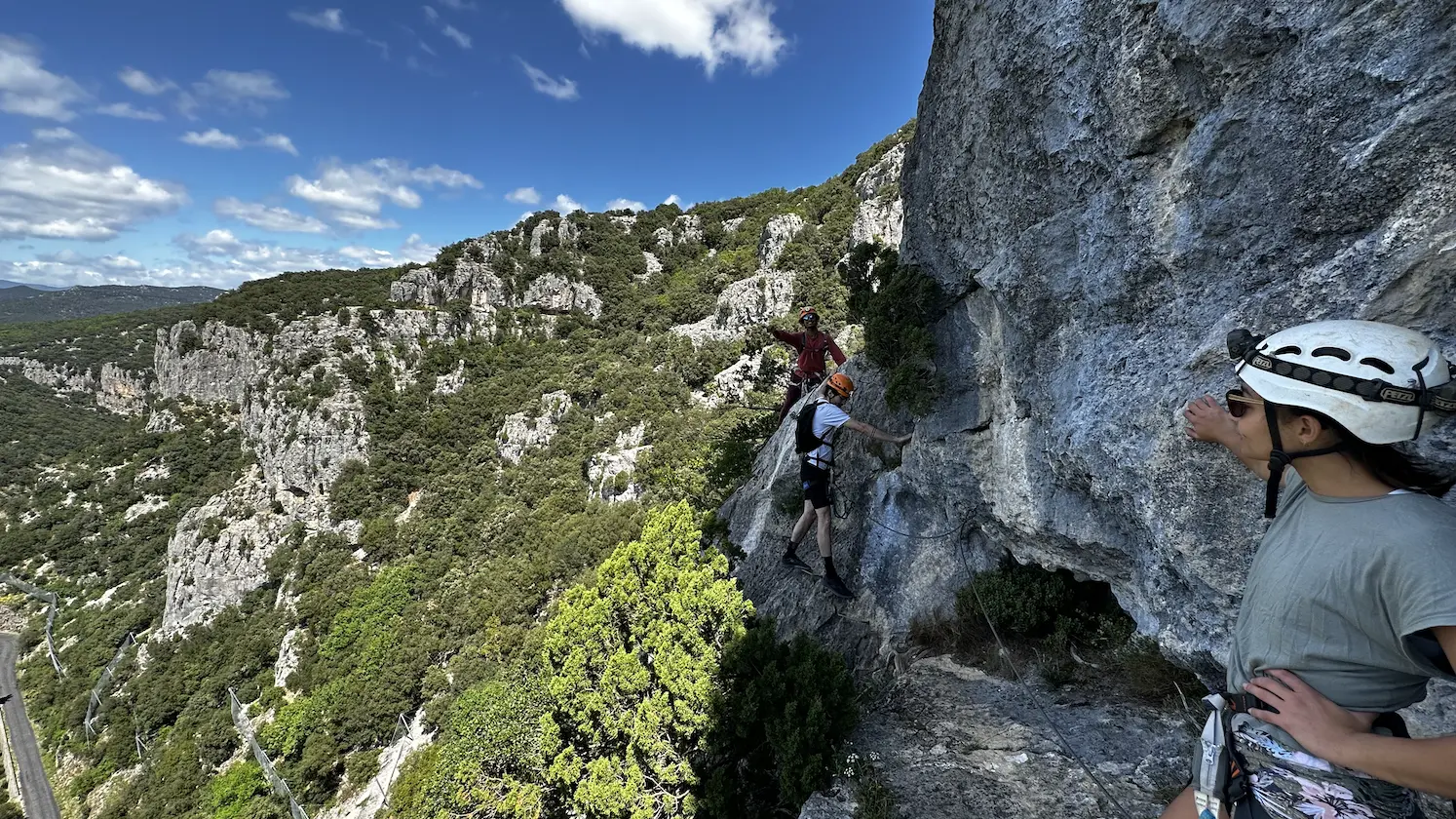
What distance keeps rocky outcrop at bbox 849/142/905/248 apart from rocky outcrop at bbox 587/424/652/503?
75.5 ft

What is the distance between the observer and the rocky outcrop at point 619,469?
3856cm

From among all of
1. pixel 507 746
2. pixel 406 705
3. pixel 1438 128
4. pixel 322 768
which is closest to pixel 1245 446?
pixel 1438 128

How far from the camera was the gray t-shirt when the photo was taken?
1280 millimetres

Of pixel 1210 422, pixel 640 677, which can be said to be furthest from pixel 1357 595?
pixel 640 677

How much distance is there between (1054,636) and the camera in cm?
565

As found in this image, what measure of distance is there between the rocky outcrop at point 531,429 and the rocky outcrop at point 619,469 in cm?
913

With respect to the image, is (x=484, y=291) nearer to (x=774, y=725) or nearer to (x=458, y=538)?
(x=458, y=538)

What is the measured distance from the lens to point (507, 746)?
990 cm

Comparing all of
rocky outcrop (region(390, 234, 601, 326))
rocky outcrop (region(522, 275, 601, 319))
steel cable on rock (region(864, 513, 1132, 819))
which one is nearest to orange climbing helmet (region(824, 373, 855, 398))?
steel cable on rock (region(864, 513, 1132, 819))

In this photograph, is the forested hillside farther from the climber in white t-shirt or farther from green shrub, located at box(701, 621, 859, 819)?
the climber in white t-shirt

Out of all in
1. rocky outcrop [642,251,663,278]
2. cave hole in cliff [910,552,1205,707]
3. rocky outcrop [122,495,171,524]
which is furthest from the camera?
rocky outcrop [642,251,663,278]

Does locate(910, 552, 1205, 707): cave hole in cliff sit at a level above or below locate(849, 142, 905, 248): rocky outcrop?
below

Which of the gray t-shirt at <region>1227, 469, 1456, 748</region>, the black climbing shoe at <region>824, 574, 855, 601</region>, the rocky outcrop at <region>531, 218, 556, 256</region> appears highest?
the rocky outcrop at <region>531, 218, 556, 256</region>

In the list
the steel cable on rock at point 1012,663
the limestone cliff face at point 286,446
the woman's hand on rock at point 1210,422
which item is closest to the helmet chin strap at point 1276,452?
the woman's hand on rock at point 1210,422
